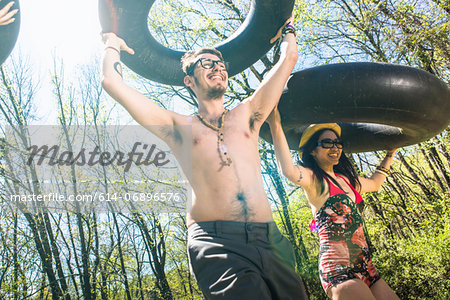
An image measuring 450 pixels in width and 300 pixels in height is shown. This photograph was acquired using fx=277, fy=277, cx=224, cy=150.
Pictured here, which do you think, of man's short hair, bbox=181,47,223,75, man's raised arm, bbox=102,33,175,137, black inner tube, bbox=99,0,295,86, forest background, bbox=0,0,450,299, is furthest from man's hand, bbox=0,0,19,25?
forest background, bbox=0,0,450,299

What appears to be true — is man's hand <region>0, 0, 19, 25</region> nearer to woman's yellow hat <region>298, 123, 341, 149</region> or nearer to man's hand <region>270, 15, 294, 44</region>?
man's hand <region>270, 15, 294, 44</region>

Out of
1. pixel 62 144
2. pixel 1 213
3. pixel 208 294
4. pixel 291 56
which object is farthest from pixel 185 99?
pixel 208 294

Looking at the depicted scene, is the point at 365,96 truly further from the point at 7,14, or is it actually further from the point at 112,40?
the point at 7,14

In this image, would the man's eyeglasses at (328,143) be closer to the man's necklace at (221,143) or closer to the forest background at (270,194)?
the man's necklace at (221,143)

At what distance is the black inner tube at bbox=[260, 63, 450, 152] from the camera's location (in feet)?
6.71

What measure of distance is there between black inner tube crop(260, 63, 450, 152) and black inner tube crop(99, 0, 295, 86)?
18.8 inches

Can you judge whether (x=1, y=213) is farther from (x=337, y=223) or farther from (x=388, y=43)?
(x=388, y=43)

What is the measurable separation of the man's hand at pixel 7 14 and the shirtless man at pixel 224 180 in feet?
2.66

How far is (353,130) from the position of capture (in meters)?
3.07

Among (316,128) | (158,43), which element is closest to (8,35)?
(158,43)

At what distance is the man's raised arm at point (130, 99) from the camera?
1.51 metres

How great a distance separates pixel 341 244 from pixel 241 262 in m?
1.07

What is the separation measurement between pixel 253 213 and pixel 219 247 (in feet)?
0.85

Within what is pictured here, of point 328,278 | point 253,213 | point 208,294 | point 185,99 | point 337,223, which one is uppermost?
point 185,99
